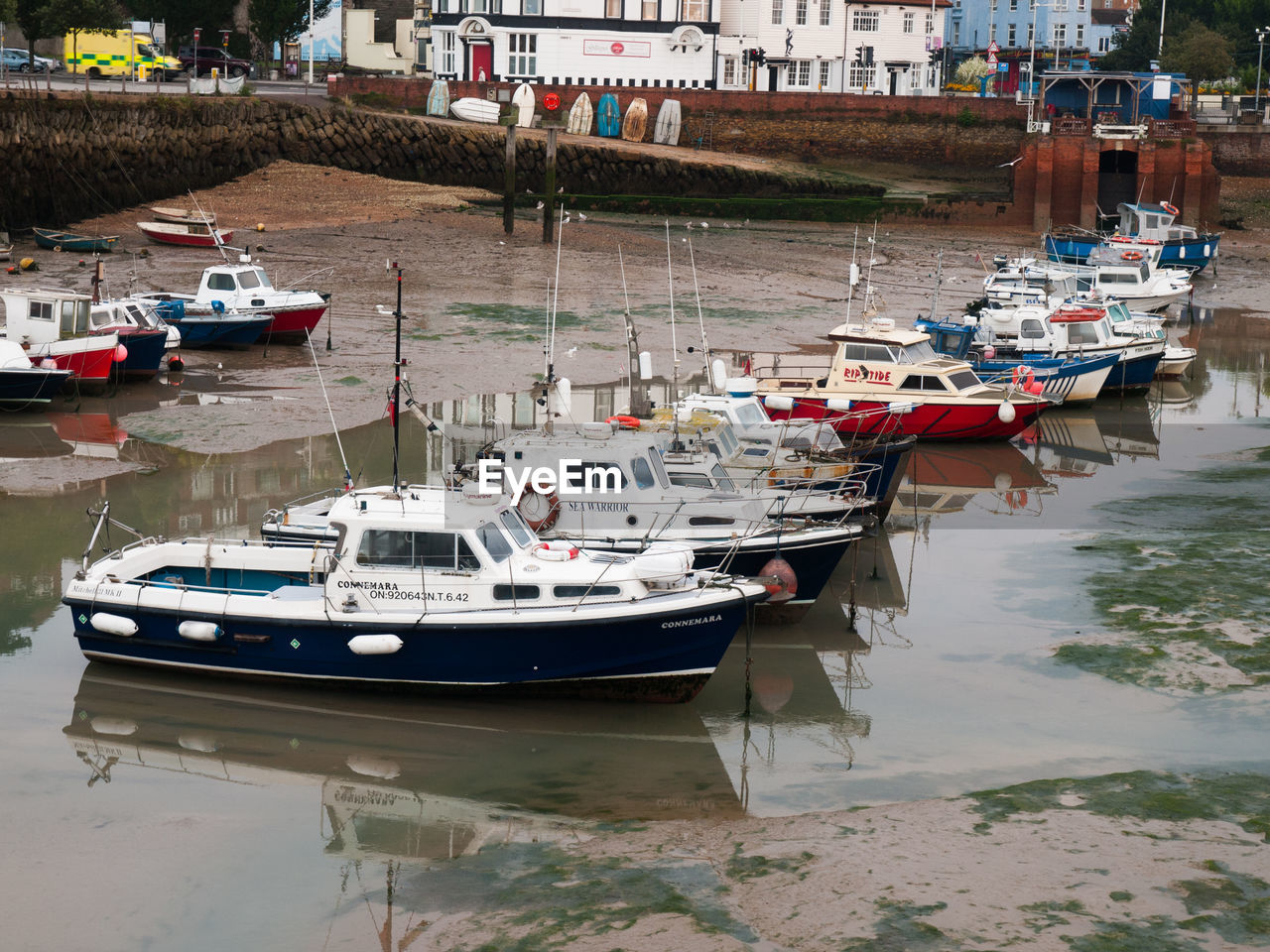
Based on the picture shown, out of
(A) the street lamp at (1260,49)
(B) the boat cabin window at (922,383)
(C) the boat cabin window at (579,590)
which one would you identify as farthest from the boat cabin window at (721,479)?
(A) the street lamp at (1260,49)

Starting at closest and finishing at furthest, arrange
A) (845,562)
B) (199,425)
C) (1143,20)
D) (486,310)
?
(845,562), (199,425), (486,310), (1143,20)

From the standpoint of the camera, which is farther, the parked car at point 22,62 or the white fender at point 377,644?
the parked car at point 22,62

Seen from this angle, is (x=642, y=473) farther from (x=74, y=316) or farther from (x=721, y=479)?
(x=74, y=316)

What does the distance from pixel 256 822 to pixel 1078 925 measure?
19.6ft

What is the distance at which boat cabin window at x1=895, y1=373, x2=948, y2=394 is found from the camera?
77.1 feet

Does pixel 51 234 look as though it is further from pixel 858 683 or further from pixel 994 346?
pixel 858 683

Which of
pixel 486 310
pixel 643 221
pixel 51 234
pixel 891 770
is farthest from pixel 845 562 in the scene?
pixel 643 221

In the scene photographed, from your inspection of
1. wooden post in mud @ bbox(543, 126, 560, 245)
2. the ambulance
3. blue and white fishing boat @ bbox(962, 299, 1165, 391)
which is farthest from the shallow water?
the ambulance

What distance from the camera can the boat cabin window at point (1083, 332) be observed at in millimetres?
28625

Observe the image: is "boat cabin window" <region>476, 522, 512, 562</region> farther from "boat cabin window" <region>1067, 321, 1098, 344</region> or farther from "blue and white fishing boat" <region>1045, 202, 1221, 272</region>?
"blue and white fishing boat" <region>1045, 202, 1221, 272</region>

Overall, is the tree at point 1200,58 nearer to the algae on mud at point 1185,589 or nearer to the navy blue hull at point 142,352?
the algae on mud at point 1185,589

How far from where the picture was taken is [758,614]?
52.3ft

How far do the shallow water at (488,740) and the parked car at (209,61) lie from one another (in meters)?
44.6

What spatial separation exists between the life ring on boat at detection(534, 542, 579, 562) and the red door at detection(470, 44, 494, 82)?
163ft
